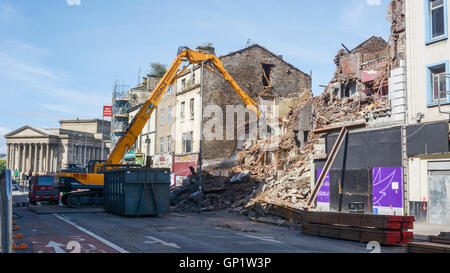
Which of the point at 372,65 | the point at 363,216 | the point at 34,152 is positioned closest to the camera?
the point at 363,216

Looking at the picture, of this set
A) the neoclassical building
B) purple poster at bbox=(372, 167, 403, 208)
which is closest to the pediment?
the neoclassical building

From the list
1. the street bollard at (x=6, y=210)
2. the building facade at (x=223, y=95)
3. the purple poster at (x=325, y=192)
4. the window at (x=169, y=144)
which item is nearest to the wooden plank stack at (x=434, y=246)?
the street bollard at (x=6, y=210)

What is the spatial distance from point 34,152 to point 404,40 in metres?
94.9

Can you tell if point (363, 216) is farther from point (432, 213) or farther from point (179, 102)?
point (179, 102)

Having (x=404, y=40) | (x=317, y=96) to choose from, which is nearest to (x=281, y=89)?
(x=317, y=96)

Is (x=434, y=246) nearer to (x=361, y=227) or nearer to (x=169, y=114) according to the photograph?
(x=361, y=227)

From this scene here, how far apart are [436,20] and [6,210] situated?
18.8 metres

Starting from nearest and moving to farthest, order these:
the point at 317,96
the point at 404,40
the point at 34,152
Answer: the point at 404,40
the point at 317,96
the point at 34,152

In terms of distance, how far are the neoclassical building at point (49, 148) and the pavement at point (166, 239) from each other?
83.8 meters

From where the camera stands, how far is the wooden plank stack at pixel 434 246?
9586 mm

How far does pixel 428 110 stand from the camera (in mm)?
18875

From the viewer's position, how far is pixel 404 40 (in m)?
21.7

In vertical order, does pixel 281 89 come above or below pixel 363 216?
above

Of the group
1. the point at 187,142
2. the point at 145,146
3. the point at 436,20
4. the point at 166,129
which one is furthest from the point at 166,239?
the point at 145,146
